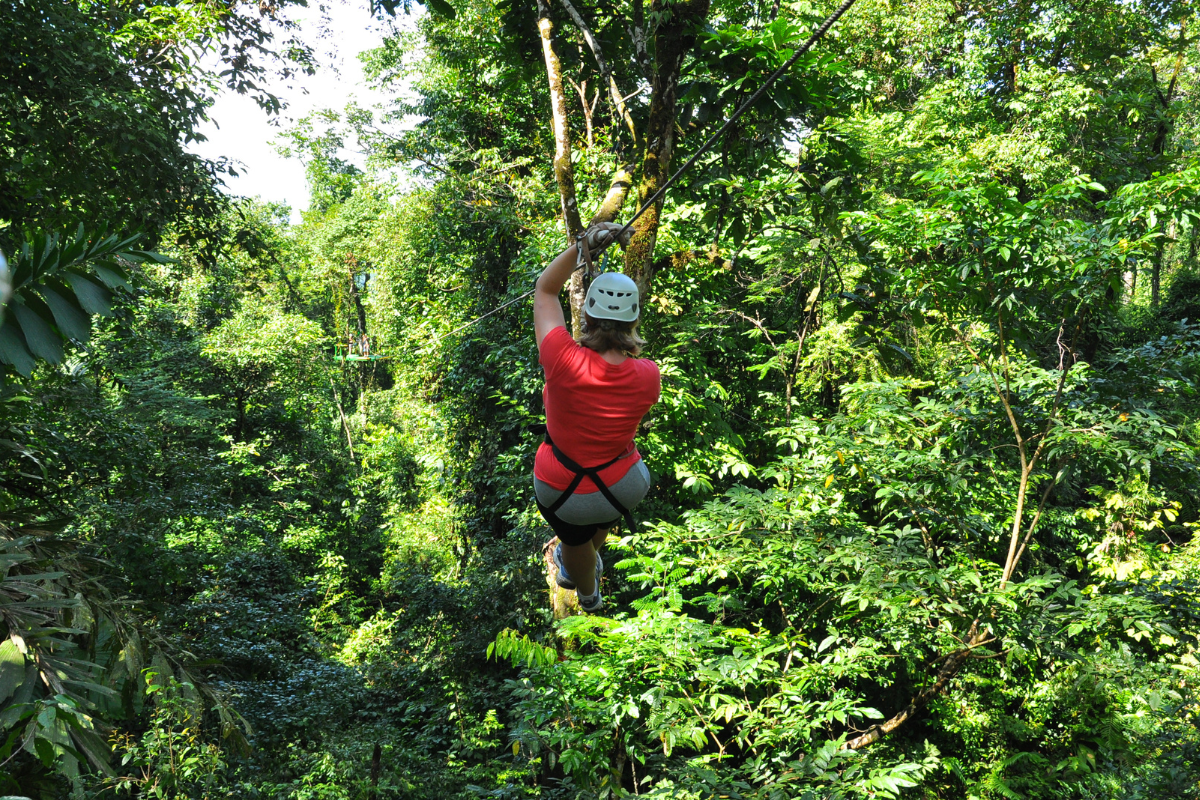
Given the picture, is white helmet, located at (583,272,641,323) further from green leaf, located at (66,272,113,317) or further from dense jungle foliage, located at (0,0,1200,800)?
green leaf, located at (66,272,113,317)

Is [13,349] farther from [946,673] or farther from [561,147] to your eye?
[946,673]

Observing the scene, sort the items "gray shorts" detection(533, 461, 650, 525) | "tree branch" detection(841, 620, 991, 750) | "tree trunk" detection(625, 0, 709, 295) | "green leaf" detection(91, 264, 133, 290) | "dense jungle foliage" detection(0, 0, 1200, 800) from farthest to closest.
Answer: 1. "tree branch" detection(841, 620, 991, 750)
2. "dense jungle foliage" detection(0, 0, 1200, 800)
3. "tree trunk" detection(625, 0, 709, 295)
4. "gray shorts" detection(533, 461, 650, 525)
5. "green leaf" detection(91, 264, 133, 290)

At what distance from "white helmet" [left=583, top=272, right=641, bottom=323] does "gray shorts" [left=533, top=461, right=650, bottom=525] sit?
0.62 m

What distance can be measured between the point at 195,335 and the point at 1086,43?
15.4m

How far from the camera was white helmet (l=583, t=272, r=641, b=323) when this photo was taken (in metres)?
2.33

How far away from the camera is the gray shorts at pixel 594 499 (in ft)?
8.70

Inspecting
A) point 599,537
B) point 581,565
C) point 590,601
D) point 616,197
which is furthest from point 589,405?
point 590,601

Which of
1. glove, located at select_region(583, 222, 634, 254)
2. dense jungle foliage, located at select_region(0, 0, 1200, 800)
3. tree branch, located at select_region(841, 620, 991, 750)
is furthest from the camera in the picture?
tree branch, located at select_region(841, 620, 991, 750)

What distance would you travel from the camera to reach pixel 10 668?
2.00 m

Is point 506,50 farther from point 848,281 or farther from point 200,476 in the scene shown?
point 200,476

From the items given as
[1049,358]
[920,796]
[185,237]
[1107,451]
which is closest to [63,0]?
[185,237]

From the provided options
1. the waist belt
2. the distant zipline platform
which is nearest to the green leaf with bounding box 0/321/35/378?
the waist belt

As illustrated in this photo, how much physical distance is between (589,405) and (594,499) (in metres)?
0.38

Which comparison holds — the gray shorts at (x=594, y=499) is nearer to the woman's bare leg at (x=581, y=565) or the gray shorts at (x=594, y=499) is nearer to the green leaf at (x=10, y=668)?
the woman's bare leg at (x=581, y=565)
